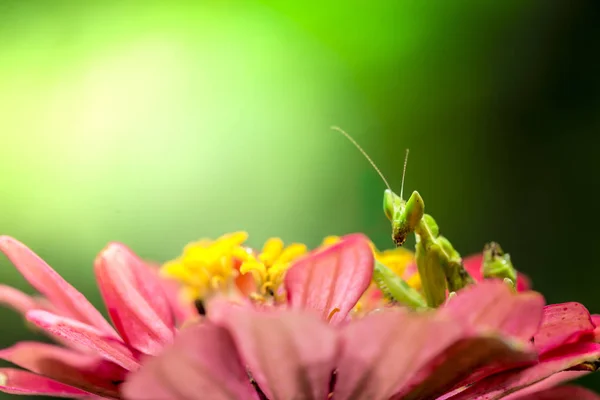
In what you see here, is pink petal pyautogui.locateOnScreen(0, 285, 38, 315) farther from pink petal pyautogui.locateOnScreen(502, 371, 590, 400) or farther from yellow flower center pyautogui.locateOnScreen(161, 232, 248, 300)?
pink petal pyautogui.locateOnScreen(502, 371, 590, 400)

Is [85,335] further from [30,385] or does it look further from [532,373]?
[532,373]

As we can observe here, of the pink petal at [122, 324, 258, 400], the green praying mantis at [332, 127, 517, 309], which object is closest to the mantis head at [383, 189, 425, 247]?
the green praying mantis at [332, 127, 517, 309]

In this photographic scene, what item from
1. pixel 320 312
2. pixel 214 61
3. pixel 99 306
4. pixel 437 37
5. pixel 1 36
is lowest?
pixel 99 306

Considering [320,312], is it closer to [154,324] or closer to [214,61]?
[154,324]

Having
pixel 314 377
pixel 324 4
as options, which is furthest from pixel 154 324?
pixel 324 4

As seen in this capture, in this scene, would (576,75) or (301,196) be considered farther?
(301,196)

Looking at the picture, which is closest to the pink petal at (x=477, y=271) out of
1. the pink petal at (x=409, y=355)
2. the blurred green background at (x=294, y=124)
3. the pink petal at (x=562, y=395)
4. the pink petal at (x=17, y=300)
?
the pink petal at (x=562, y=395)

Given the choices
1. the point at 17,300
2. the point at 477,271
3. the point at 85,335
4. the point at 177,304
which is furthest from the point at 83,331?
the point at 477,271
